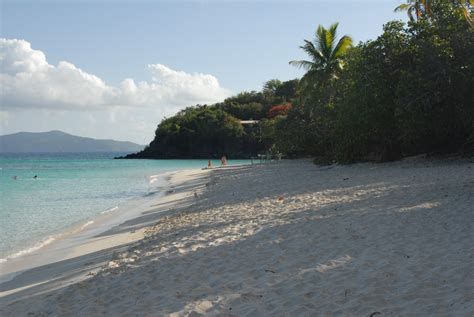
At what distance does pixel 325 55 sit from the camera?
3081 centimetres

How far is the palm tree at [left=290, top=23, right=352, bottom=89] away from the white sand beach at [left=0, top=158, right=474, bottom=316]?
2184 centimetres

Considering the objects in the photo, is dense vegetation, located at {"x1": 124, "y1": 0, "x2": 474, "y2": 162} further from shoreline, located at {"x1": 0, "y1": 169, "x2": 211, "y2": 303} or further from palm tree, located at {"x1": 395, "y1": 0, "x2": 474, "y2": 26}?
shoreline, located at {"x1": 0, "y1": 169, "x2": 211, "y2": 303}

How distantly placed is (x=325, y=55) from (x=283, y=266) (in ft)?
89.7

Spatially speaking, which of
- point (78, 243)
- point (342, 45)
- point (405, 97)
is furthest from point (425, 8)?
point (78, 243)

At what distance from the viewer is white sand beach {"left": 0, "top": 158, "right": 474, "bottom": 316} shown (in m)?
4.34

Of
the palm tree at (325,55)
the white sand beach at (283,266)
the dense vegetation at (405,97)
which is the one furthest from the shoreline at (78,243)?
the palm tree at (325,55)

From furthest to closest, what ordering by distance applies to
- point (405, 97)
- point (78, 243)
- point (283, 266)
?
point (405, 97)
point (78, 243)
point (283, 266)

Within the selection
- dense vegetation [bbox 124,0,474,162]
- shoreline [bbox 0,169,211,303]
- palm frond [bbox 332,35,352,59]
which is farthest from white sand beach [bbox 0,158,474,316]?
palm frond [bbox 332,35,352,59]

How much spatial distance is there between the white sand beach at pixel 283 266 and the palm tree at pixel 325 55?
21.8 m

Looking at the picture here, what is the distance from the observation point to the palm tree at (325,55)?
3044 cm

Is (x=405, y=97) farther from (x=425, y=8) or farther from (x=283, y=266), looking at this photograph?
(x=283, y=266)

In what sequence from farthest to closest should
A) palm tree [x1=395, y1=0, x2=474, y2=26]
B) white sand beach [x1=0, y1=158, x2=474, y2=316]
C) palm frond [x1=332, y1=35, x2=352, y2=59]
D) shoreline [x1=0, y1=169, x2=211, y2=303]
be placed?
1. palm frond [x1=332, y1=35, x2=352, y2=59]
2. palm tree [x1=395, y1=0, x2=474, y2=26]
3. shoreline [x1=0, y1=169, x2=211, y2=303]
4. white sand beach [x1=0, y1=158, x2=474, y2=316]

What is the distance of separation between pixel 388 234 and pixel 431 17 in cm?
1618

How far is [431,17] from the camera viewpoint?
19484 mm
